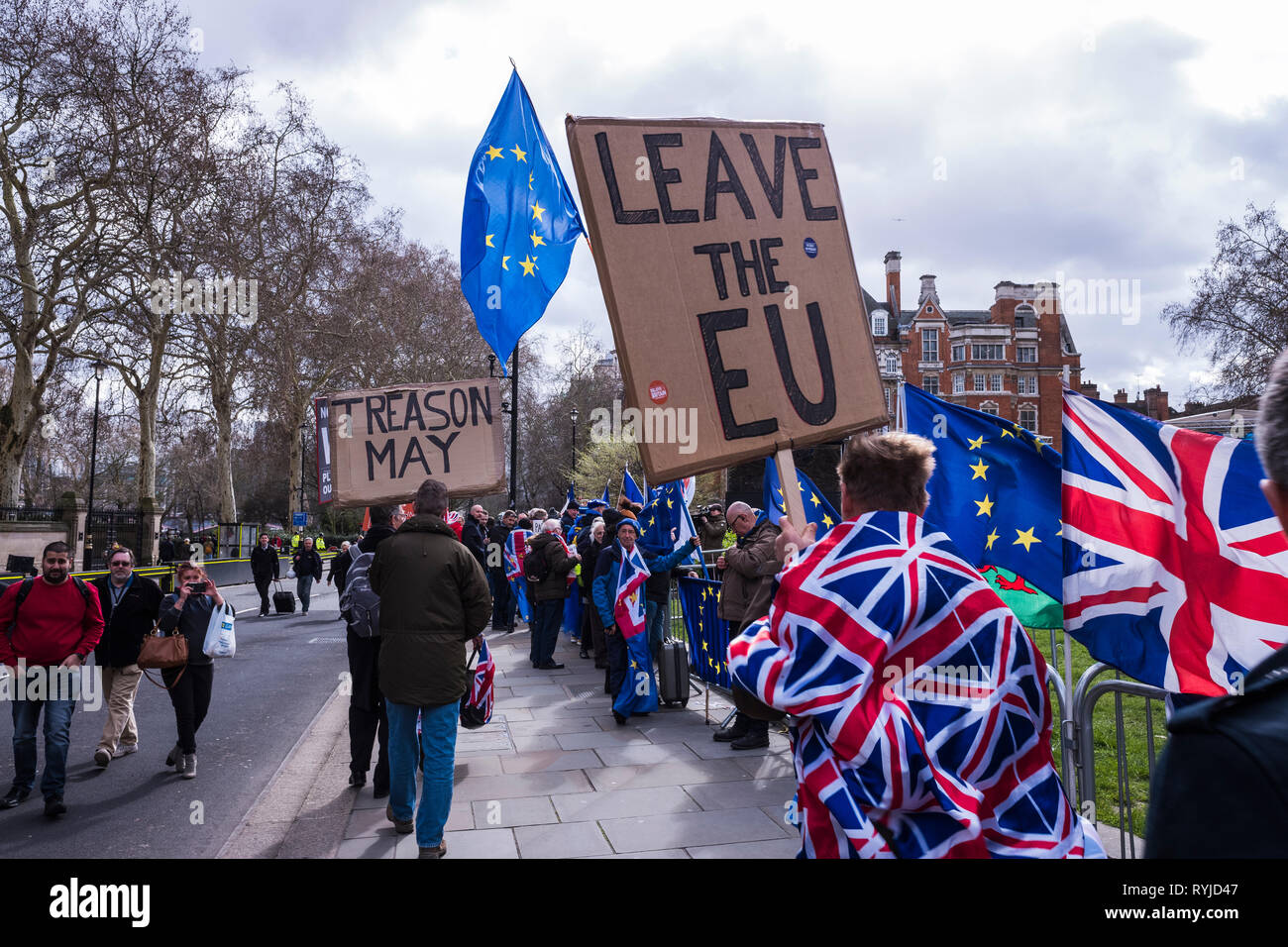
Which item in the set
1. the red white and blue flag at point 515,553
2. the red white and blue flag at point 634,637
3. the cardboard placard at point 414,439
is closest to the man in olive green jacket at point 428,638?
the cardboard placard at point 414,439

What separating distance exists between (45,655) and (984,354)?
73386 mm

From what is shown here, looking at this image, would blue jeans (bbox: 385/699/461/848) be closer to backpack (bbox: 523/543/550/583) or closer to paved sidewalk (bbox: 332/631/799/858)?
paved sidewalk (bbox: 332/631/799/858)

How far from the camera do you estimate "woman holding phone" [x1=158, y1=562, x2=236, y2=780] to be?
23.9 ft

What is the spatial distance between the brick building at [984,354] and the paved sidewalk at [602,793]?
66956 millimetres

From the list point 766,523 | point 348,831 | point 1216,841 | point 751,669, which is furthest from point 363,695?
point 1216,841

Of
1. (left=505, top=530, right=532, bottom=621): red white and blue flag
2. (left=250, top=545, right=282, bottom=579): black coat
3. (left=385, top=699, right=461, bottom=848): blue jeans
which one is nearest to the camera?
(left=385, top=699, right=461, bottom=848): blue jeans

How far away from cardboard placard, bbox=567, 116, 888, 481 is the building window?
72.9m

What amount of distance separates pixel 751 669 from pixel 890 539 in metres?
0.44

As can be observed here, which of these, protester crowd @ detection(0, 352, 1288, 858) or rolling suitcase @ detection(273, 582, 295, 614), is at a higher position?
protester crowd @ detection(0, 352, 1288, 858)

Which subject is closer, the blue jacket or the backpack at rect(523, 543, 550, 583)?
the blue jacket

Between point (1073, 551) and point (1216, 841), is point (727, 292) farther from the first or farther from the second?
point (1216, 841)

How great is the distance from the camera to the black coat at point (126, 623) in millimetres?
7430

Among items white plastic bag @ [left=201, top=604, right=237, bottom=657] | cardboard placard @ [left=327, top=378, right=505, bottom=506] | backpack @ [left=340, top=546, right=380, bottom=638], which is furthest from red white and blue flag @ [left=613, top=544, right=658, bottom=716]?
white plastic bag @ [left=201, top=604, right=237, bottom=657]
